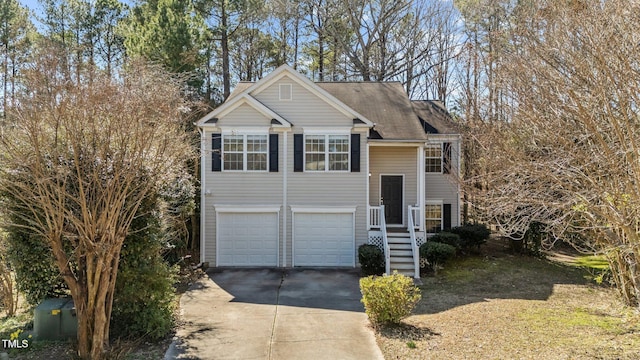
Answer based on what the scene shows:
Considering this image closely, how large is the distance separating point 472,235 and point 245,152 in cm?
930

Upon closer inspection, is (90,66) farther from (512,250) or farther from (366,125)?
(512,250)

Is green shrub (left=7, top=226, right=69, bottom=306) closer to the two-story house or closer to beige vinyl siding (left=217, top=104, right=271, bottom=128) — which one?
the two-story house

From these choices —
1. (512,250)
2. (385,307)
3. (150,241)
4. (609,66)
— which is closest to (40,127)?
(150,241)

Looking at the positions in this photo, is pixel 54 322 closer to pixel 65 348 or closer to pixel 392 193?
pixel 65 348

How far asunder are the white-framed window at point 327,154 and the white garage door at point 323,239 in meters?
1.76

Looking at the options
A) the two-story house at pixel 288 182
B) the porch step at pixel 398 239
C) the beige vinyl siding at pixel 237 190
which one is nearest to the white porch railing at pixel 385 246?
the two-story house at pixel 288 182

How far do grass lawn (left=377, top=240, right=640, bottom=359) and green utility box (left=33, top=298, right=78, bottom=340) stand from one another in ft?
18.8

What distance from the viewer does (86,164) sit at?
6.49m

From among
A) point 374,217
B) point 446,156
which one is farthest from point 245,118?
point 446,156

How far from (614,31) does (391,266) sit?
9332 mm

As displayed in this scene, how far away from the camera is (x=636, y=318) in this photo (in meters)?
8.45

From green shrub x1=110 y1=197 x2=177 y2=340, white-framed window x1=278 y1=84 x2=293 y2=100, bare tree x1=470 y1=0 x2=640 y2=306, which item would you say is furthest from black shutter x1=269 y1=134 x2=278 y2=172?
bare tree x1=470 y1=0 x2=640 y2=306

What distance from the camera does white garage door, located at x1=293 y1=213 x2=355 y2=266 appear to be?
49.0ft

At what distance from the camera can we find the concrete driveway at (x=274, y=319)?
7336 mm
